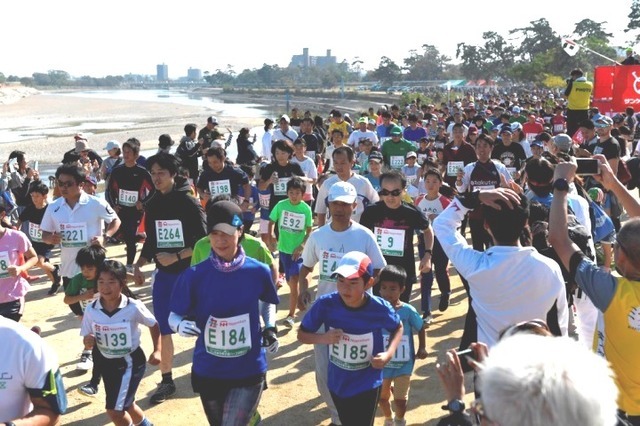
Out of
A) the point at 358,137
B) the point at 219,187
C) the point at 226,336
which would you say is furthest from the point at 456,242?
the point at 358,137

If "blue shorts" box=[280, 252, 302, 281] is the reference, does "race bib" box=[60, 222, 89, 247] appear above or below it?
above

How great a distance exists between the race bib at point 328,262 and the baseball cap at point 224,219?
55.0 inches

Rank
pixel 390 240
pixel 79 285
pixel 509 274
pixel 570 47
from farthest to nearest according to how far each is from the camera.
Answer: pixel 570 47
pixel 390 240
pixel 79 285
pixel 509 274

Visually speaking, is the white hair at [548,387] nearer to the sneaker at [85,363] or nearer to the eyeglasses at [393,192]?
the eyeglasses at [393,192]

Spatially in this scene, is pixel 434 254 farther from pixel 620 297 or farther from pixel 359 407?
pixel 620 297

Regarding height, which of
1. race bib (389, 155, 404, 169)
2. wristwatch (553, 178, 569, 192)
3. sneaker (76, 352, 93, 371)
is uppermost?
wristwatch (553, 178, 569, 192)

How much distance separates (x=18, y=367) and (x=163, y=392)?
11.0ft

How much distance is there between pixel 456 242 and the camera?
3621 mm

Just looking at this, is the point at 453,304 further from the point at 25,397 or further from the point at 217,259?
the point at 25,397

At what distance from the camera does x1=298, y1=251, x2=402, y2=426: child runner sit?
4.05 metres

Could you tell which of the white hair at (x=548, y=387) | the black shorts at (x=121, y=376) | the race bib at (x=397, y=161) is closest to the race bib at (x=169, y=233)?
the black shorts at (x=121, y=376)

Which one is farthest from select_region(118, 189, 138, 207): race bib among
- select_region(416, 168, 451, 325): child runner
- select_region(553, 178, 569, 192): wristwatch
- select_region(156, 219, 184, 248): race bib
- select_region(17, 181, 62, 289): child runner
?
select_region(553, 178, 569, 192): wristwatch

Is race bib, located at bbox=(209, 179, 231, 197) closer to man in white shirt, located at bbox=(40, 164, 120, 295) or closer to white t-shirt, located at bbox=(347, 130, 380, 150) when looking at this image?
man in white shirt, located at bbox=(40, 164, 120, 295)

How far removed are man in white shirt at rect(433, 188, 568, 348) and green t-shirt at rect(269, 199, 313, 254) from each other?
3858 mm
